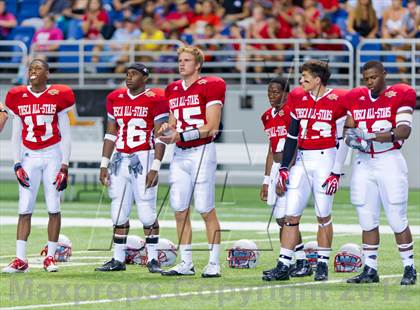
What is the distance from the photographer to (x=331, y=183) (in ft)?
37.5

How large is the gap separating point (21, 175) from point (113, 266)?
1138 mm

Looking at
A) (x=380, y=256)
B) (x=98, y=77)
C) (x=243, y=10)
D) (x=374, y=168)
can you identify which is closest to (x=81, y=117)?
(x=98, y=77)

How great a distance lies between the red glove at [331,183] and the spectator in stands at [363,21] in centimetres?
1137

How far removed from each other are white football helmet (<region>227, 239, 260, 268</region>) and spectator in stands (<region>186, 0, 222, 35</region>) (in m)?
11.1

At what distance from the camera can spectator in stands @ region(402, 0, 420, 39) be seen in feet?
73.6

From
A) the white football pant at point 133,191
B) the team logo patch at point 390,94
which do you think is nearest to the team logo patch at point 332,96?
the team logo patch at point 390,94

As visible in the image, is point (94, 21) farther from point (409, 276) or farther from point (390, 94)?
point (409, 276)

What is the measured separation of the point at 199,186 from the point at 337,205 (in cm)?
869

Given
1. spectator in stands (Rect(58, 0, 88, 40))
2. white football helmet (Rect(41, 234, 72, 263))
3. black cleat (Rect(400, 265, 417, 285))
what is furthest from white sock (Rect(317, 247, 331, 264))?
spectator in stands (Rect(58, 0, 88, 40))

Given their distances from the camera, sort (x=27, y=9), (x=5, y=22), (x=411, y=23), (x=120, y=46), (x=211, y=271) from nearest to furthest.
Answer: (x=211, y=271), (x=411, y=23), (x=120, y=46), (x=5, y=22), (x=27, y=9)

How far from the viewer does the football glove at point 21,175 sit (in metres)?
12.3

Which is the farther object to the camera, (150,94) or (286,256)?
(150,94)

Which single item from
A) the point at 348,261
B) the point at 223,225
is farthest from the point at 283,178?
the point at 223,225

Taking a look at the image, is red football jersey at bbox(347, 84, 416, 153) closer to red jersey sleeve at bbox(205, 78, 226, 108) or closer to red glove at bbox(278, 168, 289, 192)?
red glove at bbox(278, 168, 289, 192)
